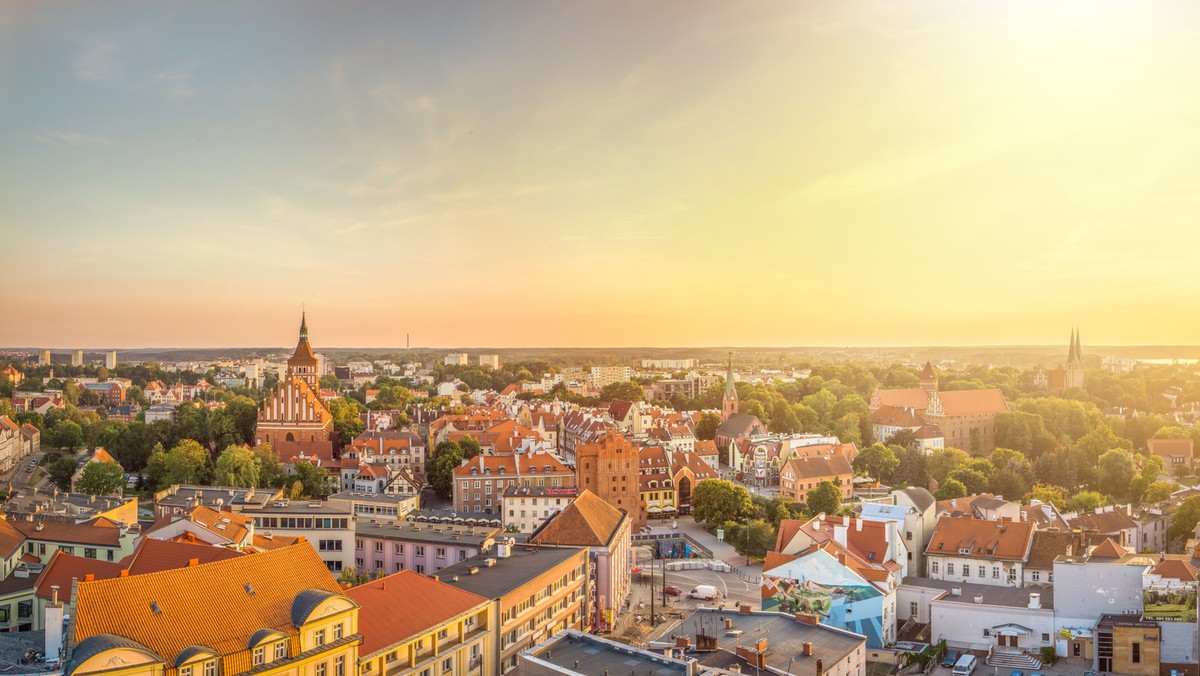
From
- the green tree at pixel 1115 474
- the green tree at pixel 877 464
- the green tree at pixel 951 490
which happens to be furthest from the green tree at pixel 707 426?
the green tree at pixel 1115 474

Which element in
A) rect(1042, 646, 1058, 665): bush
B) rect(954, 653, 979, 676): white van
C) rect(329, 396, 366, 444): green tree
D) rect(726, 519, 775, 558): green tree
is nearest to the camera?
rect(954, 653, 979, 676): white van

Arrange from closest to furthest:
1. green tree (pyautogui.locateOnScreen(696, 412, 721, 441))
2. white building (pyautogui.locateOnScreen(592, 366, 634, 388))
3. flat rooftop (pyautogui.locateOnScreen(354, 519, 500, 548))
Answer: flat rooftop (pyautogui.locateOnScreen(354, 519, 500, 548))
green tree (pyautogui.locateOnScreen(696, 412, 721, 441))
white building (pyautogui.locateOnScreen(592, 366, 634, 388))

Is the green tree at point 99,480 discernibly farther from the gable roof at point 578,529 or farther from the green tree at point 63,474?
the gable roof at point 578,529

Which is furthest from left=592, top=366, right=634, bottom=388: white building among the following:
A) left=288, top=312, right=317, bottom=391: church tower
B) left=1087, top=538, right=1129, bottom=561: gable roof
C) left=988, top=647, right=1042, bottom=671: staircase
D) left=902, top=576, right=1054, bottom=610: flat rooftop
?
left=988, top=647, right=1042, bottom=671: staircase

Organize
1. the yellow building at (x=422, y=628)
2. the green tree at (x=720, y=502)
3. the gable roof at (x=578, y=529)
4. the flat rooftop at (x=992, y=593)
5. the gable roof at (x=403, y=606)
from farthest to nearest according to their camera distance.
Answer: the green tree at (x=720, y=502)
the gable roof at (x=578, y=529)
the flat rooftop at (x=992, y=593)
the gable roof at (x=403, y=606)
the yellow building at (x=422, y=628)

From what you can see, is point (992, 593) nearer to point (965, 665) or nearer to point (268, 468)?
point (965, 665)

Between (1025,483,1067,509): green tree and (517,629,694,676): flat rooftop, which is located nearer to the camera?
(517,629,694,676): flat rooftop

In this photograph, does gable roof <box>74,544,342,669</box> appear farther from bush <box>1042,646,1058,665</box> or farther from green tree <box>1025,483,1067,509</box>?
green tree <box>1025,483,1067,509</box>
